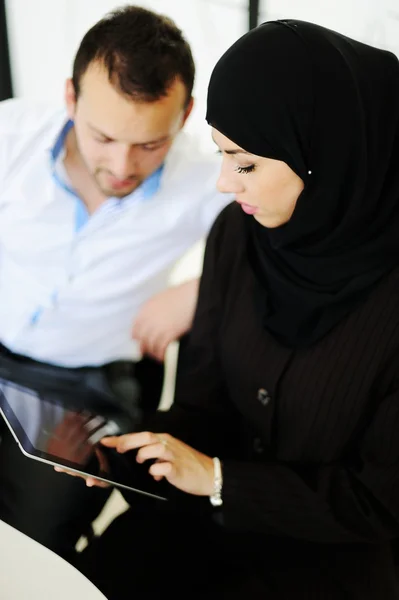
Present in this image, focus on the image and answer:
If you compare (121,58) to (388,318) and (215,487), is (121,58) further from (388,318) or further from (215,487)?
(215,487)

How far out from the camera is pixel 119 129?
994 mm

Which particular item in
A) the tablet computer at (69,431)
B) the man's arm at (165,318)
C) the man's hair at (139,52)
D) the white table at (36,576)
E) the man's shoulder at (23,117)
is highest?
the man's hair at (139,52)

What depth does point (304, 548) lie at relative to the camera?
0.98 meters

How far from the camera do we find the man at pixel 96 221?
0.98 m

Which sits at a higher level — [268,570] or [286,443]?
[286,443]

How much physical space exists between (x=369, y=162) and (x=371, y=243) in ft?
0.37

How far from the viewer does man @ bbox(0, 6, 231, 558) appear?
98 cm

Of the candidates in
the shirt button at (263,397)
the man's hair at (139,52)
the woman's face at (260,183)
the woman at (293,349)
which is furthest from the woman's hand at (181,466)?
the man's hair at (139,52)

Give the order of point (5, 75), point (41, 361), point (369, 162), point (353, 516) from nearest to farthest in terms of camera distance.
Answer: point (369, 162) → point (353, 516) → point (5, 75) → point (41, 361)

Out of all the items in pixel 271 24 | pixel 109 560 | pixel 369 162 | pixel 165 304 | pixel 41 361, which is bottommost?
pixel 109 560

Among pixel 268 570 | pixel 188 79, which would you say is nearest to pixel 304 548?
pixel 268 570

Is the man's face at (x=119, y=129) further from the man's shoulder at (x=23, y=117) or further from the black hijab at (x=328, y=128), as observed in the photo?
the black hijab at (x=328, y=128)

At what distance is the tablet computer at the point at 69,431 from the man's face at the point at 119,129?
383 mm

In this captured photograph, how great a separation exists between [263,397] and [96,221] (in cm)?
41
